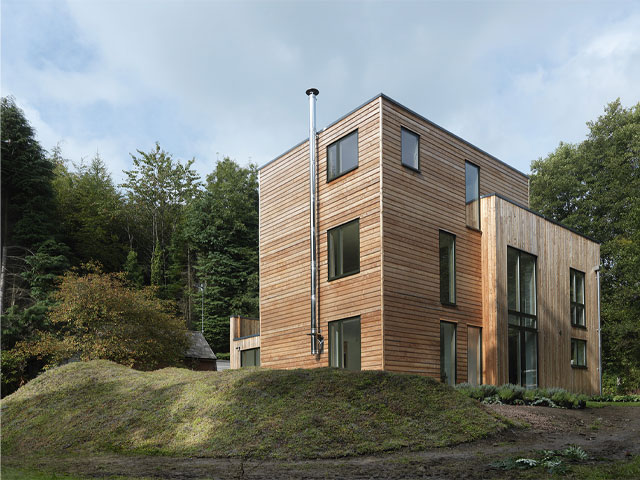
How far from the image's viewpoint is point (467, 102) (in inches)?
671

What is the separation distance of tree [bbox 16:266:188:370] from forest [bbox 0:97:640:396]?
43 millimetres

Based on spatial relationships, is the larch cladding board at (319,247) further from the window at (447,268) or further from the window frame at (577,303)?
the window frame at (577,303)

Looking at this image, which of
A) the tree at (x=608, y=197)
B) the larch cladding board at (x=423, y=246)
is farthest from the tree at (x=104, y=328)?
the tree at (x=608, y=197)

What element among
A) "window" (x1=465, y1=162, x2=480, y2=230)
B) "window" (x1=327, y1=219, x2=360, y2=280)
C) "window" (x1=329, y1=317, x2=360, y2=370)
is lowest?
"window" (x1=329, y1=317, x2=360, y2=370)

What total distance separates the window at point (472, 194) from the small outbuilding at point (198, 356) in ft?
40.2

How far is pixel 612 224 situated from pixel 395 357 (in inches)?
805

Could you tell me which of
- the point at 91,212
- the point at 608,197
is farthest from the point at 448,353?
the point at 91,212

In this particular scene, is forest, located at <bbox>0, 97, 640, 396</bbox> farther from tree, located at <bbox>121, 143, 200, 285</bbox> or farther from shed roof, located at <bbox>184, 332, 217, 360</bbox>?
shed roof, located at <bbox>184, 332, 217, 360</bbox>

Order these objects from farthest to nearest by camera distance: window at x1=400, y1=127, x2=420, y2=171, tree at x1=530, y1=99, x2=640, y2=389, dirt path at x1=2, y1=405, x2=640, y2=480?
1. tree at x1=530, y1=99, x2=640, y2=389
2. window at x1=400, y1=127, x2=420, y2=171
3. dirt path at x1=2, y1=405, x2=640, y2=480

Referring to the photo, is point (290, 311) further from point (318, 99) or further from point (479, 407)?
point (479, 407)

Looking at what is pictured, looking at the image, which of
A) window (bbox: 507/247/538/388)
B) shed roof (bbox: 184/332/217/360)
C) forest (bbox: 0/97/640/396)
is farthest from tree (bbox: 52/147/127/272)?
window (bbox: 507/247/538/388)

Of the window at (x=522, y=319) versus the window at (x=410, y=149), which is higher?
the window at (x=410, y=149)

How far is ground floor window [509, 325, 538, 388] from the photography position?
1412 cm

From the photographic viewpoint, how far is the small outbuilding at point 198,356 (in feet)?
71.4
